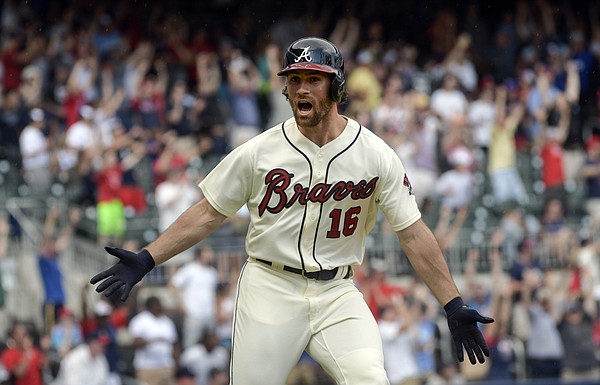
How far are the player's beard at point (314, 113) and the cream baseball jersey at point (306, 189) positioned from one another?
153 millimetres

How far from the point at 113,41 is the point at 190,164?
2.86m

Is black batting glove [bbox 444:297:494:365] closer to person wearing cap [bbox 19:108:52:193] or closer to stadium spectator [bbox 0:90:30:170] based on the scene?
person wearing cap [bbox 19:108:52:193]

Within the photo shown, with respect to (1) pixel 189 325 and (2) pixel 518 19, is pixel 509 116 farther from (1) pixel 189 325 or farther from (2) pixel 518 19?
(1) pixel 189 325

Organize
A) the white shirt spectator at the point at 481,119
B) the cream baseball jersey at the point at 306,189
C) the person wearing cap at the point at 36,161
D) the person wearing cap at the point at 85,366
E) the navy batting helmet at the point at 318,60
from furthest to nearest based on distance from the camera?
the white shirt spectator at the point at 481,119
the person wearing cap at the point at 36,161
the person wearing cap at the point at 85,366
the cream baseball jersey at the point at 306,189
the navy batting helmet at the point at 318,60

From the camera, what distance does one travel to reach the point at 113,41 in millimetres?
16672

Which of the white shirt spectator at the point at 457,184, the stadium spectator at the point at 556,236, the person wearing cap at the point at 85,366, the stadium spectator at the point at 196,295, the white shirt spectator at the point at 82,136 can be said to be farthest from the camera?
the white shirt spectator at the point at 457,184

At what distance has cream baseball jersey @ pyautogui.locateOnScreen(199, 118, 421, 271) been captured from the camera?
646cm

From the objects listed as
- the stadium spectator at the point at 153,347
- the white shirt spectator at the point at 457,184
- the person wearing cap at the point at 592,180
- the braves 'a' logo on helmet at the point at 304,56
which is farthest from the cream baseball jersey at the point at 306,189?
the person wearing cap at the point at 592,180

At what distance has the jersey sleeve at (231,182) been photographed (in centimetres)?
645

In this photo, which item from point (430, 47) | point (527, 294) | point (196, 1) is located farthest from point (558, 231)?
point (196, 1)

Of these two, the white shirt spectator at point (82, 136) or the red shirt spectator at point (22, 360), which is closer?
the red shirt spectator at point (22, 360)

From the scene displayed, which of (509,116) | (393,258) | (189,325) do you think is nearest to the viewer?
(189,325)

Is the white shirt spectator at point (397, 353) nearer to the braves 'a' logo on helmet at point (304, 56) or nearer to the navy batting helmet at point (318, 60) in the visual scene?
the navy batting helmet at point (318, 60)

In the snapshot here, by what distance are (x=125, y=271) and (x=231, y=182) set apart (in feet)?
2.21
